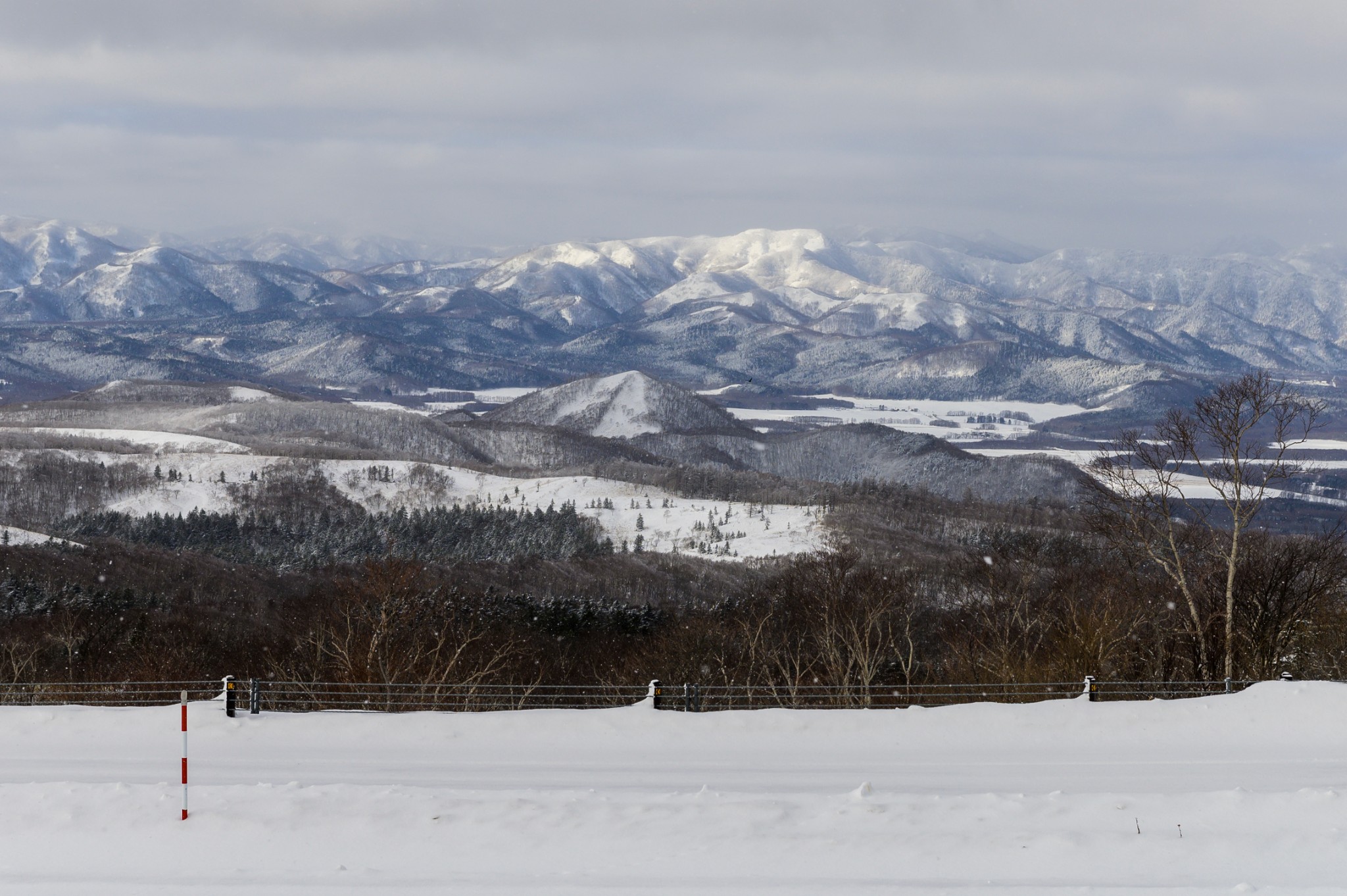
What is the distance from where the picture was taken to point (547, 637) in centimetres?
7731

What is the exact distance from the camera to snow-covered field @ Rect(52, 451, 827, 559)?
14988 cm

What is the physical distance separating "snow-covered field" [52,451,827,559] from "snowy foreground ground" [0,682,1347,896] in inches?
4578

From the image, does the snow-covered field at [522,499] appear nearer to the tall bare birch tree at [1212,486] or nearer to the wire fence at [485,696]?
the tall bare birch tree at [1212,486]

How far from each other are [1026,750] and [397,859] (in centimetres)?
1246

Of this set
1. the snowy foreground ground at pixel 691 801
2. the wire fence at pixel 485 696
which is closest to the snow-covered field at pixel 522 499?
the wire fence at pixel 485 696

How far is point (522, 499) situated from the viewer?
17550 centimetres

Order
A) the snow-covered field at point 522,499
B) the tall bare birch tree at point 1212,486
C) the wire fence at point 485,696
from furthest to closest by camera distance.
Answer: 1. the snow-covered field at point 522,499
2. the tall bare birch tree at point 1212,486
3. the wire fence at point 485,696

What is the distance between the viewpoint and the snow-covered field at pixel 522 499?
492ft

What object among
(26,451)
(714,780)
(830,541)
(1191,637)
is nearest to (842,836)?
(714,780)

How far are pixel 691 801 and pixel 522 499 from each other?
15965cm

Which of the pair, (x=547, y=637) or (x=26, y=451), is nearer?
(x=547, y=637)

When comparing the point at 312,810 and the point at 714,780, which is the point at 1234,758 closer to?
the point at 714,780

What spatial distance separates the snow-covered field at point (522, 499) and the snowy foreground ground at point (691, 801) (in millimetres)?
116283

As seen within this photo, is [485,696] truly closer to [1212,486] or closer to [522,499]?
[1212,486]
